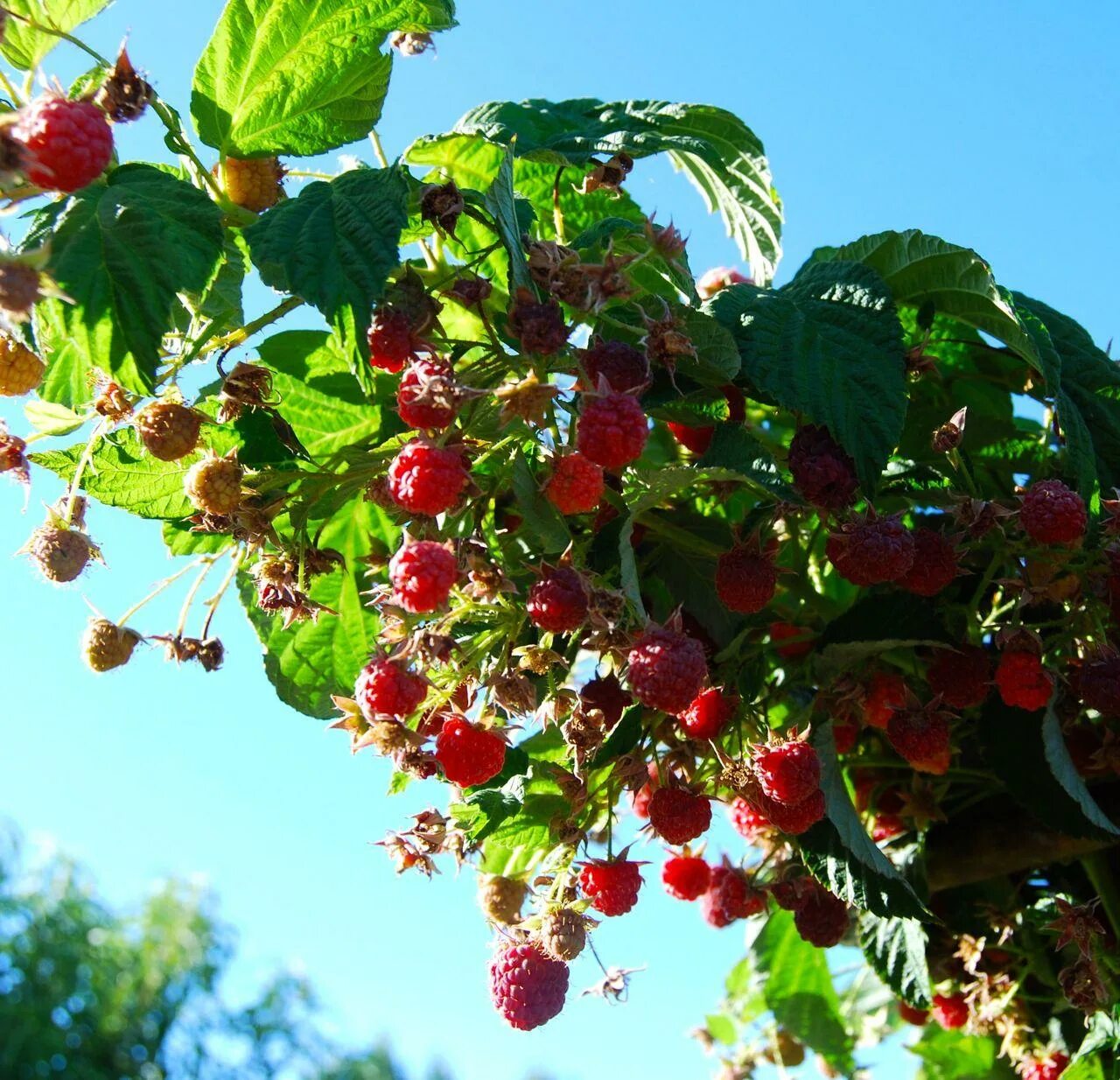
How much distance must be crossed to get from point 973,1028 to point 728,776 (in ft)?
2.12

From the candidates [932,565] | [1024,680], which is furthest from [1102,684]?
[932,565]

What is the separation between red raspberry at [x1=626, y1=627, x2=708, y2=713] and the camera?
0.77 metres

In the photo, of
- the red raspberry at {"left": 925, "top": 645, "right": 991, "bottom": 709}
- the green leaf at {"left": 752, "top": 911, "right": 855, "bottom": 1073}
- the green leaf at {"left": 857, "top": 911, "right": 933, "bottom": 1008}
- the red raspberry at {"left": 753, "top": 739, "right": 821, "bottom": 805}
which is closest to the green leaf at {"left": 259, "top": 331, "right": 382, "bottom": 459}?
the red raspberry at {"left": 753, "top": 739, "right": 821, "bottom": 805}

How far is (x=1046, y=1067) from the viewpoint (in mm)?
1294

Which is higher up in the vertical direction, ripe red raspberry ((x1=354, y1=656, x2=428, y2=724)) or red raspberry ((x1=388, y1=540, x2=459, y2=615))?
red raspberry ((x1=388, y1=540, x2=459, y2=615))

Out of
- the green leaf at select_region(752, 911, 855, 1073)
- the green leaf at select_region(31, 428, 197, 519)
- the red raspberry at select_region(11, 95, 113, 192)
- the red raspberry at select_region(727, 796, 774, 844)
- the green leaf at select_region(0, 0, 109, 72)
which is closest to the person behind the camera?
the red raspberry at select_region(11, 95, 113, 192)

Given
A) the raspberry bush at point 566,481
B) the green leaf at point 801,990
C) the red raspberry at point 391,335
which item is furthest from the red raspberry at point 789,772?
the green leaf at point 801,990

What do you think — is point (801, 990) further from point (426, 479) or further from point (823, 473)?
point (426, 479)

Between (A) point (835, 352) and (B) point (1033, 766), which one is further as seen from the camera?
(B) point (1033, 766)

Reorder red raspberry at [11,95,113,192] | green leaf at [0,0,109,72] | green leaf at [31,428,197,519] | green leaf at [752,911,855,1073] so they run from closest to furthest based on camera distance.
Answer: red raspberry at [11,95,113,192] < green leaf at [0,0,109,72] < green leaf at [31,428,197,519] < green leaf at [752,911,855,1073]

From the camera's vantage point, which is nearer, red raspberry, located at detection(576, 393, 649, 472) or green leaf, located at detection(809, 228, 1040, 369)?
red raspberry, located at detection(576, 393, 649, 472)

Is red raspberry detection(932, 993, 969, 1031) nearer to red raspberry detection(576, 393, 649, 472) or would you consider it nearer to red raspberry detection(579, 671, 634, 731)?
red raspberry detection(579, 671, 634, 731)

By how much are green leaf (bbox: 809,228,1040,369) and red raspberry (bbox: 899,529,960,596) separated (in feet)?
0.58

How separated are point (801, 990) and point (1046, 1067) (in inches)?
16.4
